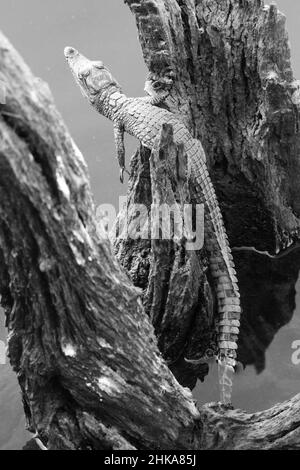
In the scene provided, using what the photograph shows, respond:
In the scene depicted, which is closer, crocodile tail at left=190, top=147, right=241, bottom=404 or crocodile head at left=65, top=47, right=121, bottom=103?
crocodile tail at left=190, top=147, right=241, bottom=404

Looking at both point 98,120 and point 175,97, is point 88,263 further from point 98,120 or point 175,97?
point 98,120

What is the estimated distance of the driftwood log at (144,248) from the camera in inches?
62.1

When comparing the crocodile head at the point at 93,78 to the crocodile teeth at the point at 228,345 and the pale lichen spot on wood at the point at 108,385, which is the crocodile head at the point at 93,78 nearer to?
the crocodile teeth at the point at 228,345

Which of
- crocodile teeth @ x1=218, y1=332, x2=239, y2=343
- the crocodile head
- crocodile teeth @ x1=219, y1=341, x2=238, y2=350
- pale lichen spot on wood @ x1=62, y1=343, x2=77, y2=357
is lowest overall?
crocodile teeth @ x1=219, y1=341, x2=238, y2=350

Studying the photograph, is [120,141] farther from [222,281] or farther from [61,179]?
[61,179]

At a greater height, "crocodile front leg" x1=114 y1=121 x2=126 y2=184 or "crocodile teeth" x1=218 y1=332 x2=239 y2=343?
"crocodile front leg" x1=114 y1=121 x2=126 y2=184

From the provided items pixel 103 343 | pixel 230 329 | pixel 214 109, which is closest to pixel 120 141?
pixel 214 109

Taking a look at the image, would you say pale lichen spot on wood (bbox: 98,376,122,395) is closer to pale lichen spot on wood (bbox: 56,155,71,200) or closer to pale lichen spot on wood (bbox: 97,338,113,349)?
pale lichen spot on wood (bbox: 97,338,113,349)

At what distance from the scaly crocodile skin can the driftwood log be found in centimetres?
10

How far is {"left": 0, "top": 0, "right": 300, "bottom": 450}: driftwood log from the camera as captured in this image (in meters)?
1.58

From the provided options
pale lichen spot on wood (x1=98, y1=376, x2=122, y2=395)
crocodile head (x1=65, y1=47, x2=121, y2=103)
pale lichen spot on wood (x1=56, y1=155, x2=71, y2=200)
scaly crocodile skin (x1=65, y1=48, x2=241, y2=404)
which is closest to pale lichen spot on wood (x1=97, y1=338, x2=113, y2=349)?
pale lichen spot on wood (x1=98, y1=376, x2=122, y2=395)

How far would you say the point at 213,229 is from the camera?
3.03 m

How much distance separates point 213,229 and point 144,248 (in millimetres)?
410

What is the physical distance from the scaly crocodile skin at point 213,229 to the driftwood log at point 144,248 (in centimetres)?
10
